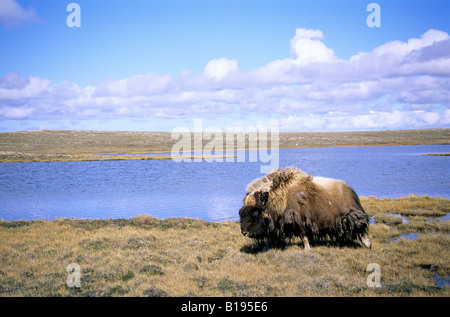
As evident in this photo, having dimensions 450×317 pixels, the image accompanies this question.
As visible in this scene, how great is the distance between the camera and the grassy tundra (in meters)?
7.21

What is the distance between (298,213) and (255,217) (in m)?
1.26

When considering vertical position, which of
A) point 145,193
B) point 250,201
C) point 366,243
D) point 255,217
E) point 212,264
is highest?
point 250,201

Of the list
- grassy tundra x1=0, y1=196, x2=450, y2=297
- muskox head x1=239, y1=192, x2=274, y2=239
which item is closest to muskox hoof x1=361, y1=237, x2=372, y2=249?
grassy tundra x1=0, y1=196, x2=450, y2=297

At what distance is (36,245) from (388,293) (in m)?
11.2

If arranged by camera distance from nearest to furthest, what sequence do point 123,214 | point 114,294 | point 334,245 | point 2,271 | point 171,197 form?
point 114,294 → point 2,271 → point 334,245 → point 123,214 → point 171,197

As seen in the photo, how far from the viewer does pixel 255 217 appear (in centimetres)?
949

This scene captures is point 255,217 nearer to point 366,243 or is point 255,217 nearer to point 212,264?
point 212,264

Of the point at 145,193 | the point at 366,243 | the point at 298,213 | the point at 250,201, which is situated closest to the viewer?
the point at 250,201

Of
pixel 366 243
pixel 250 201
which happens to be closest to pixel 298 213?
pixel 250 201

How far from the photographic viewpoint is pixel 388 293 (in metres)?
6.72

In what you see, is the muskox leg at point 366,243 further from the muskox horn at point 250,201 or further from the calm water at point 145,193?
the calm water at point 145,193
